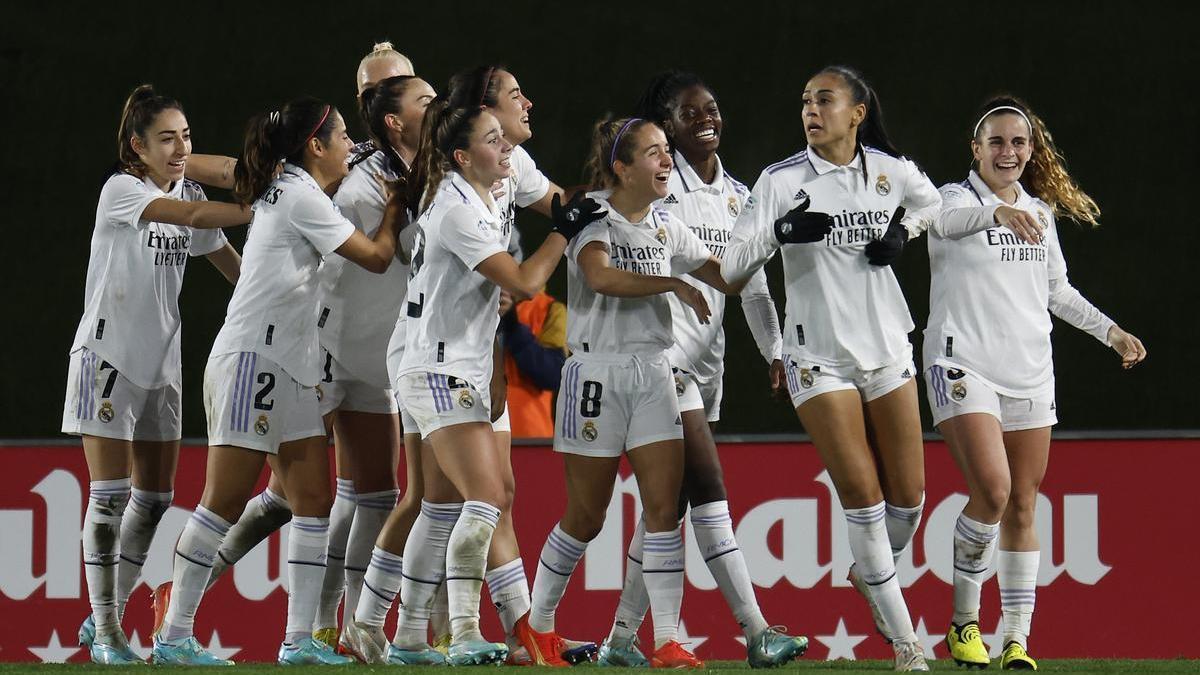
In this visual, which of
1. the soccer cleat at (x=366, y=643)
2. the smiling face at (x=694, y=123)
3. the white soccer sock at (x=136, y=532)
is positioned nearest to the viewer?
the soccer cleat at (x=366, y=643)

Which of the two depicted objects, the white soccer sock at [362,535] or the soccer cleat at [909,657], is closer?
the soccer cleat at [909,657]

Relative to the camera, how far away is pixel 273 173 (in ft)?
17.9

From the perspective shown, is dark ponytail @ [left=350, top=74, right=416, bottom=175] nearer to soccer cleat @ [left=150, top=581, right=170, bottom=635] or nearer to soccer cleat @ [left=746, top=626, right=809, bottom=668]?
soccer cleat @ [left=150, top=581, right=170, bottom=635]


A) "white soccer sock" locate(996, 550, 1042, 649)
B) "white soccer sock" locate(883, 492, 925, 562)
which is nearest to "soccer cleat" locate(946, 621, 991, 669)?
"white soccer sock" locate(996, 550, 1042, 649)

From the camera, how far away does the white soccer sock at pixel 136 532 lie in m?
5.86

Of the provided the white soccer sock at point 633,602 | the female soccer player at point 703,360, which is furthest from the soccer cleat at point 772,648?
the white soccer sock at point 633,602

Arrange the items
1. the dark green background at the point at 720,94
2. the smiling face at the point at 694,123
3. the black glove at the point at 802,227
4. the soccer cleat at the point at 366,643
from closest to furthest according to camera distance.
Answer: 1. the black glove at the point at 802,227
2. the soccer cleat at the point at 366,643
3. the smiling face at the point at 694,123
4. the dark green background at the point at 720,94

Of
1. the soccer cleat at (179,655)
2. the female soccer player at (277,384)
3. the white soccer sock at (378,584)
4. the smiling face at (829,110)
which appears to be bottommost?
the soccer cleat at (179,655)

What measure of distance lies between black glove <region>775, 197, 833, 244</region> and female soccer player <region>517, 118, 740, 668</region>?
1.14 feet

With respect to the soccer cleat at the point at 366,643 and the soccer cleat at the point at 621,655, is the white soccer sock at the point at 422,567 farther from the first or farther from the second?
the soccer cleat at the point at 621,655

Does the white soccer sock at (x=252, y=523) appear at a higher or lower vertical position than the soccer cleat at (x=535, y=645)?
higher

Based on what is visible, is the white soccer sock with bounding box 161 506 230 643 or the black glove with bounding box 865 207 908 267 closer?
the black glove with bounding box 865 207 908 267

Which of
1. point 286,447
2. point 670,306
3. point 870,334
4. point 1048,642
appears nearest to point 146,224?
point 286,447

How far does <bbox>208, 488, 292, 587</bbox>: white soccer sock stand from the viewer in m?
5.79
